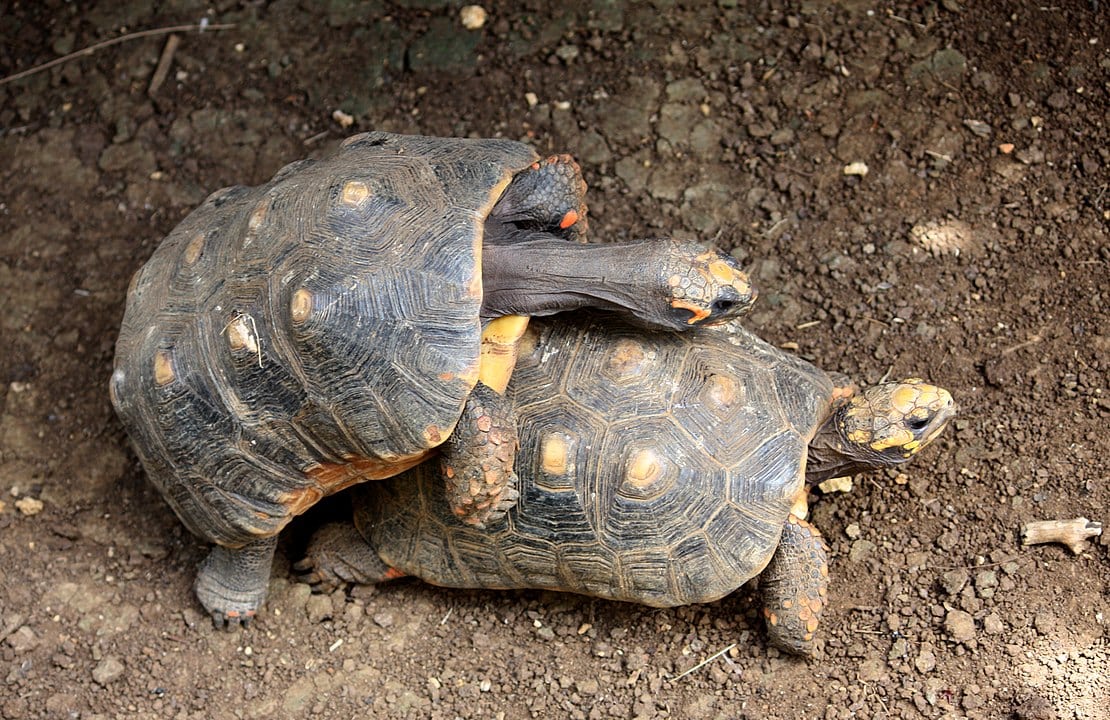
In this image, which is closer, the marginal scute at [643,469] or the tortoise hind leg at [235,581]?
the marginal scute at [643,469]

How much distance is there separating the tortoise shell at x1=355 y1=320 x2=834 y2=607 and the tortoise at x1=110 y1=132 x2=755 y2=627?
0.56 ft

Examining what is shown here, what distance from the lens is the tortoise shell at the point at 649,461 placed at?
12.5 feet

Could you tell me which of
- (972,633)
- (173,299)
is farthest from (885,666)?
(173,299)

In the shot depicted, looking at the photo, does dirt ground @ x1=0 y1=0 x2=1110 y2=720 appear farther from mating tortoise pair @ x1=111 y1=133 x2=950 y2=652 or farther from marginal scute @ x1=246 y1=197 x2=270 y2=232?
marginal scute @ x1=246 y1=197 x2=270 y2=232

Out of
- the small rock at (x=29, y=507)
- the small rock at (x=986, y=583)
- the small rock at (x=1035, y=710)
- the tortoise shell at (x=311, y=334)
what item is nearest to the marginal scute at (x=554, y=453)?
the tortoise shell at (x=311, y=334)

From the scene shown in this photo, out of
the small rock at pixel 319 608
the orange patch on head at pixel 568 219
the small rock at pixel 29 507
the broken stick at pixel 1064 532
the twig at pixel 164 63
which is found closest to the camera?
the broken stick at pixel 1064 532

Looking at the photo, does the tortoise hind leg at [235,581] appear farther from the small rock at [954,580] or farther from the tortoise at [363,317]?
the small rock at [954,580]

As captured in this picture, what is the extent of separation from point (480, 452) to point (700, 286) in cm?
88

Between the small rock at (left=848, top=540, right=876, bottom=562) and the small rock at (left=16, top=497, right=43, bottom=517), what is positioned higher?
the small rock at (left=16, top=497, right=43, bottom=517)

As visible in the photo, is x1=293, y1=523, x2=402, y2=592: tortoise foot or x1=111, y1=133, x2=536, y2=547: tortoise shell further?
x1=293, y1=523, x2=402, y2=592: tortoise foot

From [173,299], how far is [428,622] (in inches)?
60.7

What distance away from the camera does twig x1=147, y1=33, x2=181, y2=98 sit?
225 inches

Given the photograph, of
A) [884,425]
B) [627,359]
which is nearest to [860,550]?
[884,425]

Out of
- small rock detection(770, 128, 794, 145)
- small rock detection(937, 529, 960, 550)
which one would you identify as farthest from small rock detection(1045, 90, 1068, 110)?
small rock detection(937, 529, 960, 550)
